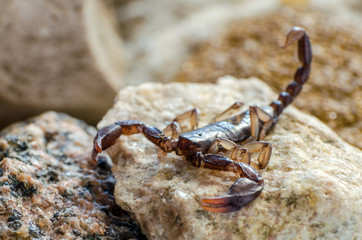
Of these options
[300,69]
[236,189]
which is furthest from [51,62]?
[236,189]

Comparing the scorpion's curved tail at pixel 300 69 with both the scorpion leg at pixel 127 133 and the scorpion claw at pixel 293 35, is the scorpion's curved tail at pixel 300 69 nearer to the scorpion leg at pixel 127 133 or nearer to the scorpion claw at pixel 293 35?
the scorpion claw at pixel 293 35

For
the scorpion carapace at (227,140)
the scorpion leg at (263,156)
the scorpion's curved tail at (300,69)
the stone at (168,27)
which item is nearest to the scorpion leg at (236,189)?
the scorpion carapace at (227,140)

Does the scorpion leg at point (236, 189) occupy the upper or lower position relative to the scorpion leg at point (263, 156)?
upper

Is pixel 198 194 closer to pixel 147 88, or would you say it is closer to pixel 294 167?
pixel 294 167

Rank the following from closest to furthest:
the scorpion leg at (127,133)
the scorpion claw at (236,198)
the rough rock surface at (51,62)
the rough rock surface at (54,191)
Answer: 1. the scorpion claw at (236,198)
2. the rough rock surface at (54,191)
3. the scorpion leg at (127,133)
4. the rough rock surface at (51,62)

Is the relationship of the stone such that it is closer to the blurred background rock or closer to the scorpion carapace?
the blurred background rock

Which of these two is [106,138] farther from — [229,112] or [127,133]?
[229,112]
